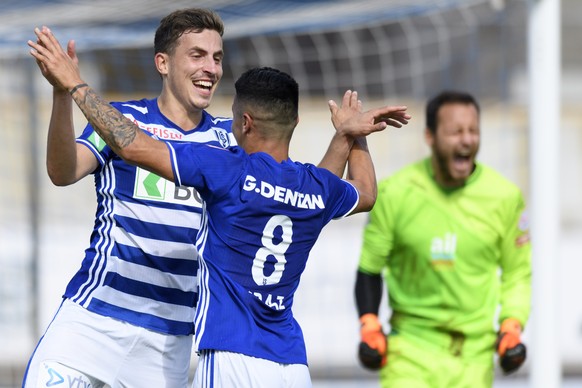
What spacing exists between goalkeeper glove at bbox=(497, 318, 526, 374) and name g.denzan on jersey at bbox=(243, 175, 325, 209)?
1897mm

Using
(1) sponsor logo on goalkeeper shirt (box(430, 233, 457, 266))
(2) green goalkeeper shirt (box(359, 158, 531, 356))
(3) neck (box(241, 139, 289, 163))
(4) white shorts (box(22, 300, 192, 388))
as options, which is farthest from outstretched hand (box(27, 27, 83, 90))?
(1) sponsor logo on goalkeeper shirt (box(430, 233, 457, 266))

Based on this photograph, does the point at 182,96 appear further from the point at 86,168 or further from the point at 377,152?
the point at 377,152

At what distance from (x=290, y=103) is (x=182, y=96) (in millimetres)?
676

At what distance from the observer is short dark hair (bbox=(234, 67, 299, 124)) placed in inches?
149

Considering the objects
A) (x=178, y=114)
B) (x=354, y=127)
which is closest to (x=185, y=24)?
(x=178, y=114)

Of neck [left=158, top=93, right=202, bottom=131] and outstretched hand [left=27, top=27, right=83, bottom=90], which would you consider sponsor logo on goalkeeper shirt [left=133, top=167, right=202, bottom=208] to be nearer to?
neck [left=158, top=93, right=202, bottom=131]

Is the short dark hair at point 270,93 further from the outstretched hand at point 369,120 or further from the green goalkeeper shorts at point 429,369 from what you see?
the green goalkeeper shorts at point 429,369

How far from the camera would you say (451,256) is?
555 cm

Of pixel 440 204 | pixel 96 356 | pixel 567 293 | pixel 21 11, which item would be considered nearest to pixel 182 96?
pixel 96 356

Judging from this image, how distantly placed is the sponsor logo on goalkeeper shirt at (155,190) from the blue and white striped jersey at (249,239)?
1.55 feet

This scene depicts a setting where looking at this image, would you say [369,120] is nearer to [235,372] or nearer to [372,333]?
[235,372]

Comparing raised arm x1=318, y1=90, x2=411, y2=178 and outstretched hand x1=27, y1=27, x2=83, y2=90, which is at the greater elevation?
outstretched hand x1=27, y1=27, x2=83, y2=90

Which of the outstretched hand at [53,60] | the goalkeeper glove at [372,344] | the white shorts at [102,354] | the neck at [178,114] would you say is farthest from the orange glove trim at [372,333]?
the outstretched hand at [53,60]

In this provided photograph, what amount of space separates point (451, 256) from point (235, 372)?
215 centimetres
